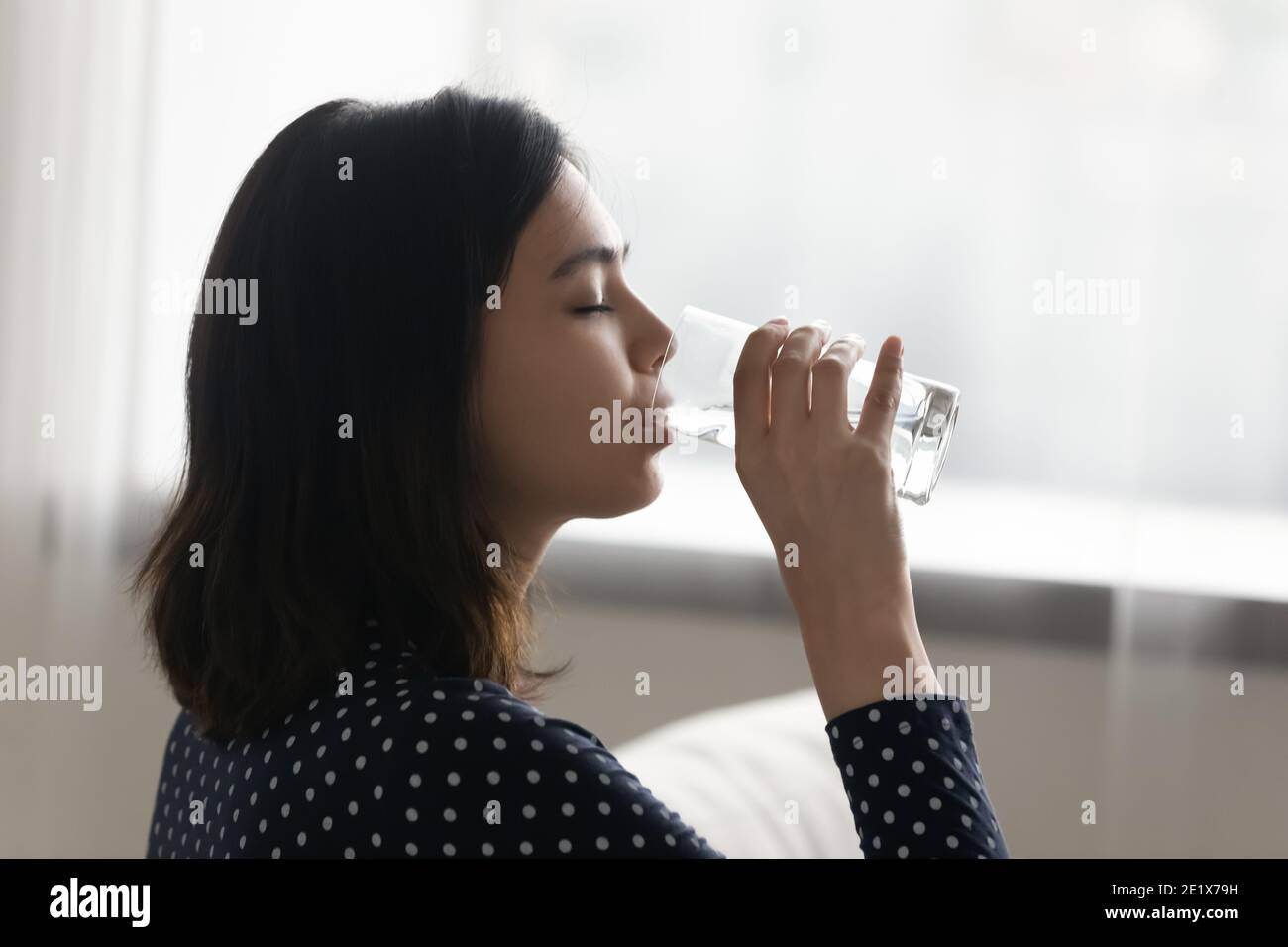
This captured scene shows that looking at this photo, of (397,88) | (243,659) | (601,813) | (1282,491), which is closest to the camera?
(601,813)

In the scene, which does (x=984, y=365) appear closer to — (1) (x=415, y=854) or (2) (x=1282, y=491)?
(2) (x=1282, y=491)

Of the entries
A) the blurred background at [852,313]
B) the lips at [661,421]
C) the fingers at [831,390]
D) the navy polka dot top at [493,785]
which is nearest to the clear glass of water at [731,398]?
the lips at [661,421]

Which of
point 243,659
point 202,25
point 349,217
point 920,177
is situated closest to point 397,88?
point 202,25

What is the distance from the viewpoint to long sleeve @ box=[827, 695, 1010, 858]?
725mm

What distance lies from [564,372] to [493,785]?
0.30 meters

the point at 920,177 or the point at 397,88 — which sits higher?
the point at 397,88

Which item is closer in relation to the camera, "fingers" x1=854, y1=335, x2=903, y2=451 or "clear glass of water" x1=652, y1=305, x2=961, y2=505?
"fingers" x1=854, y1=335, x2=903, y2=451

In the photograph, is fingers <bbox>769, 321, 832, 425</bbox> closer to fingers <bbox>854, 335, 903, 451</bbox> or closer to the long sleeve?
fingers <bbox>854, 335, 903, 451</bbox>

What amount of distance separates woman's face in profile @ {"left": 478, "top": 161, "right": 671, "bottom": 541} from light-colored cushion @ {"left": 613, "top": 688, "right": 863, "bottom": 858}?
365mm

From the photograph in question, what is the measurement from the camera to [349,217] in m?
0.85

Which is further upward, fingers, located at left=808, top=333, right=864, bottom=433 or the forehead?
the forehead

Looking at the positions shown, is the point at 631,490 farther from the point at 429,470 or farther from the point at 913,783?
the point at 913,783

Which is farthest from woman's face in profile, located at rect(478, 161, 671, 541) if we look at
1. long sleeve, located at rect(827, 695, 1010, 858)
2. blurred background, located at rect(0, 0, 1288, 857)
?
blurred background, located at rect(0, 0, 1288, 857)
